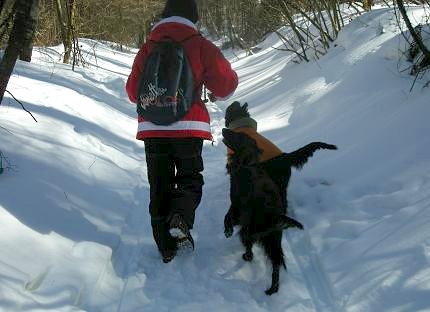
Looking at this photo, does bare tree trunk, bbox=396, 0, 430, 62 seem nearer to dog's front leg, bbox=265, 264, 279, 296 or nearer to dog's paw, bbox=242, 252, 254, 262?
dog's paw, bbox=242, 252, 254, 262

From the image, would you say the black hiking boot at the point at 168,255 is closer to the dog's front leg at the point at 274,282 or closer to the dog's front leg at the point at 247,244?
the dog's front leg at the point at 247,244

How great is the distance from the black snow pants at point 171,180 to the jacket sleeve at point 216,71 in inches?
Answer: 15.6

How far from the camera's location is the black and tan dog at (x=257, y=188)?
9.72 feet

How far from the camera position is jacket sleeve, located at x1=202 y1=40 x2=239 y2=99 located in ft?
10.1

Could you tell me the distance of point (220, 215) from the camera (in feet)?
13.8

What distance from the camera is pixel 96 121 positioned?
6.58 m

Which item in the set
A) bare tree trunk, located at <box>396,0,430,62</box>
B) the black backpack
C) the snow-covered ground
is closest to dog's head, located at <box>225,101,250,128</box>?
the snow-covered ground

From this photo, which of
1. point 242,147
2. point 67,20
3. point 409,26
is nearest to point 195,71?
point 242,147

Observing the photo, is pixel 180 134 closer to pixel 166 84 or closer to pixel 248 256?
pixel 166 84

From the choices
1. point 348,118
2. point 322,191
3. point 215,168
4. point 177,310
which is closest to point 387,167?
point 322,191

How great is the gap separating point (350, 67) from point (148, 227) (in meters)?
4.70

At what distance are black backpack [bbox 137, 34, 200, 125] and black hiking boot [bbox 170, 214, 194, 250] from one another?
705mm

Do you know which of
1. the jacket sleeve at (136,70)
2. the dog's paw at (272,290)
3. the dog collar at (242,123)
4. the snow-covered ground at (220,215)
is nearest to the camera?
the snow-covered ground at (220,215)

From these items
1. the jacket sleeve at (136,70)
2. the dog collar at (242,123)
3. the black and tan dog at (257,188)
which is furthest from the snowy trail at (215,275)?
the jacket sleeve at (136,70)
